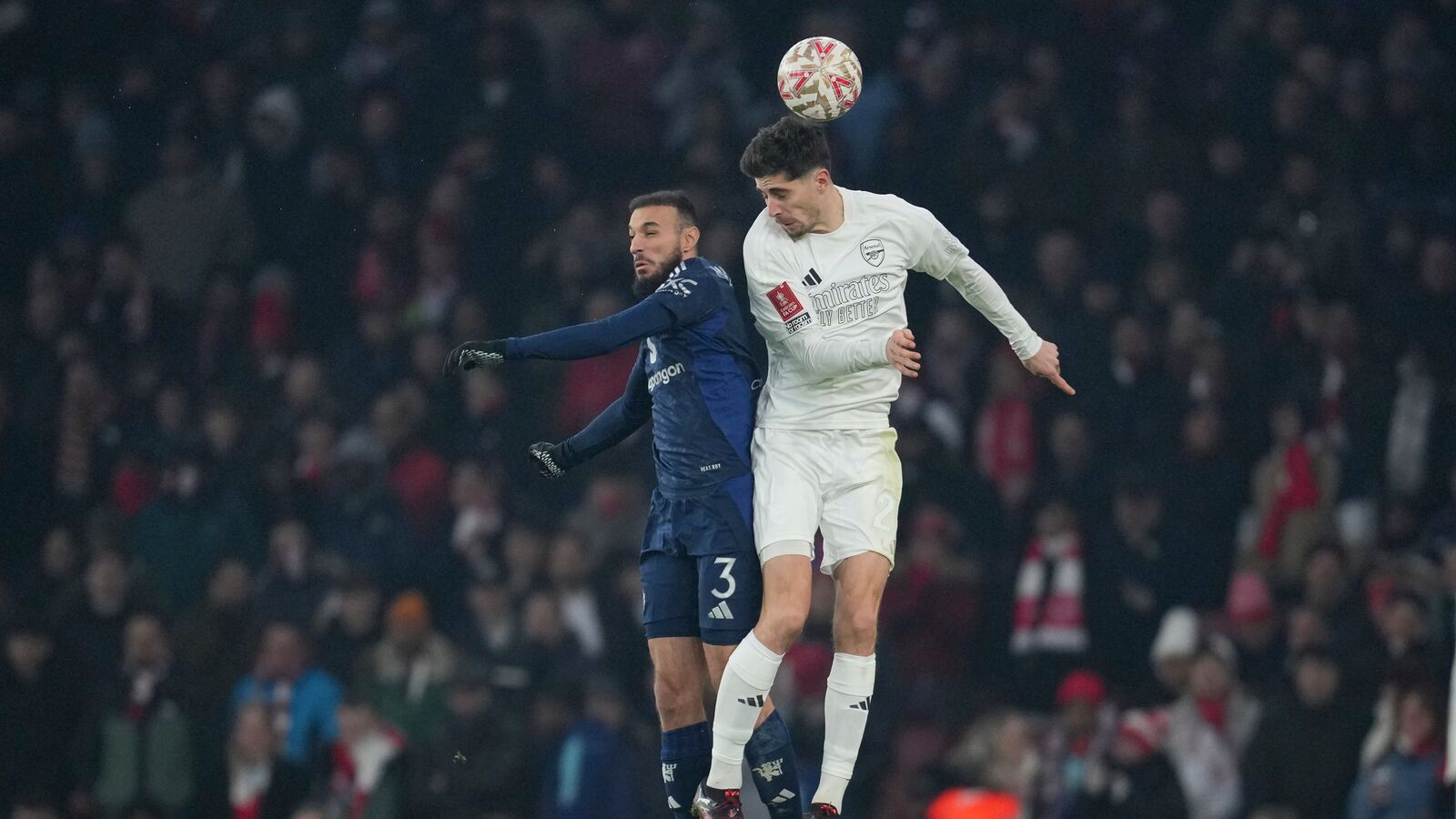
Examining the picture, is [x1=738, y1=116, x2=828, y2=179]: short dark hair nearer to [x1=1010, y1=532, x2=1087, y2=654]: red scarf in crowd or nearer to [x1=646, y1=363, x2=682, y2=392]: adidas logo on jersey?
[x1=646, y1=363, x2=682, y2=392]: adidas logo on jersey

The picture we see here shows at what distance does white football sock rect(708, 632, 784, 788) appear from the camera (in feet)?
22.7

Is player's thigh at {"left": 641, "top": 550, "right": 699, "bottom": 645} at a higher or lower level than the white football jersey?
lower

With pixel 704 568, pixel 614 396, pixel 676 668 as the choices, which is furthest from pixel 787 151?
pixel 614 396

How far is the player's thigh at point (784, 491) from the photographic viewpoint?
708cm

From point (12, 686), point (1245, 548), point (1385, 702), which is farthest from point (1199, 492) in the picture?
point (12, 686)

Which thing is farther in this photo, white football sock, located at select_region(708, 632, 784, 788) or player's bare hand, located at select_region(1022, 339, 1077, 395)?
player's bare hand, located at select_region(1022, 339, 1077, 395)

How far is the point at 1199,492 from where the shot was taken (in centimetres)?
1182

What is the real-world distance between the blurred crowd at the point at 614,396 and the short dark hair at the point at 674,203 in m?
4.27

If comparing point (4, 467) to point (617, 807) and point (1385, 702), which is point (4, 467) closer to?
point (617, 807)

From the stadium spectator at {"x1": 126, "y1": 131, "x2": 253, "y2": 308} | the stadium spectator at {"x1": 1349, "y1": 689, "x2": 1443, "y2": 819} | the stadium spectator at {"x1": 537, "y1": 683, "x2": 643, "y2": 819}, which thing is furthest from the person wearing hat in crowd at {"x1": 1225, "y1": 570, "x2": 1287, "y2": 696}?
the stadium spectator at {"x1": 126, "y1": 131, "x2": 253, "y2": 308}

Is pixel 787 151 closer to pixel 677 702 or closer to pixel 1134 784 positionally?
pixel 677 702

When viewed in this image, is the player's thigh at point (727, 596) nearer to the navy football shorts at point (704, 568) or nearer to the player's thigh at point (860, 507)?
the navy football shorts at point (704, 568)

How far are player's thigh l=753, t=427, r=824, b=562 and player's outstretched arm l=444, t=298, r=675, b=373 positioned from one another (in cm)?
69

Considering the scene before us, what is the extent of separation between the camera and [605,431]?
302 inches
